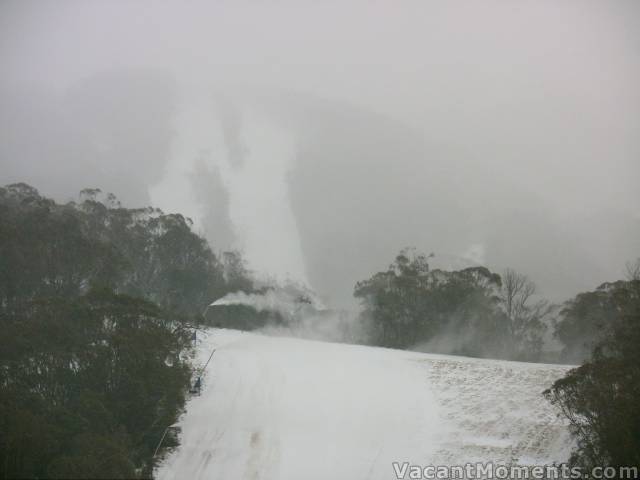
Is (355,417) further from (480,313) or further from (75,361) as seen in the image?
(480,313)

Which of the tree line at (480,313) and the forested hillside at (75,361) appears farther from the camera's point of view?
the tree line at (480,313)

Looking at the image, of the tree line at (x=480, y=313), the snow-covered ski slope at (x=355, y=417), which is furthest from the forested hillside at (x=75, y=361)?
the tree line at (x=480, y=313)

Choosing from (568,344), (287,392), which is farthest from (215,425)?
(568,344)

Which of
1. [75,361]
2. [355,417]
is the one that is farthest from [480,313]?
[75,361]

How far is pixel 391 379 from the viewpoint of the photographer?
92.6 ft

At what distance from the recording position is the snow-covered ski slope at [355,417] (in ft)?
65.2

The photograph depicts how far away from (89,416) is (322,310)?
37.0m

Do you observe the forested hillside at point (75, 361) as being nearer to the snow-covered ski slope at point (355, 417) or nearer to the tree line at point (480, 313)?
the snow-covered ski slope at point (355, 417)

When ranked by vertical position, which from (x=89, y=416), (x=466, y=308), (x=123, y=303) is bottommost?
(x=89, y=416)

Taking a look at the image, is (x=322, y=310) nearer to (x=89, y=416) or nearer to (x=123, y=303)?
(x=123, y=303)

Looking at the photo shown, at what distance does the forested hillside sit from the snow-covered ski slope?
1991mm

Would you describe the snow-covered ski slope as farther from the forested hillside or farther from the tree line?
the tree line

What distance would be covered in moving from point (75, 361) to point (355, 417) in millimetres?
11083

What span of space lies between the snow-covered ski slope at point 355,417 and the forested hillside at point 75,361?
78.4 inches
